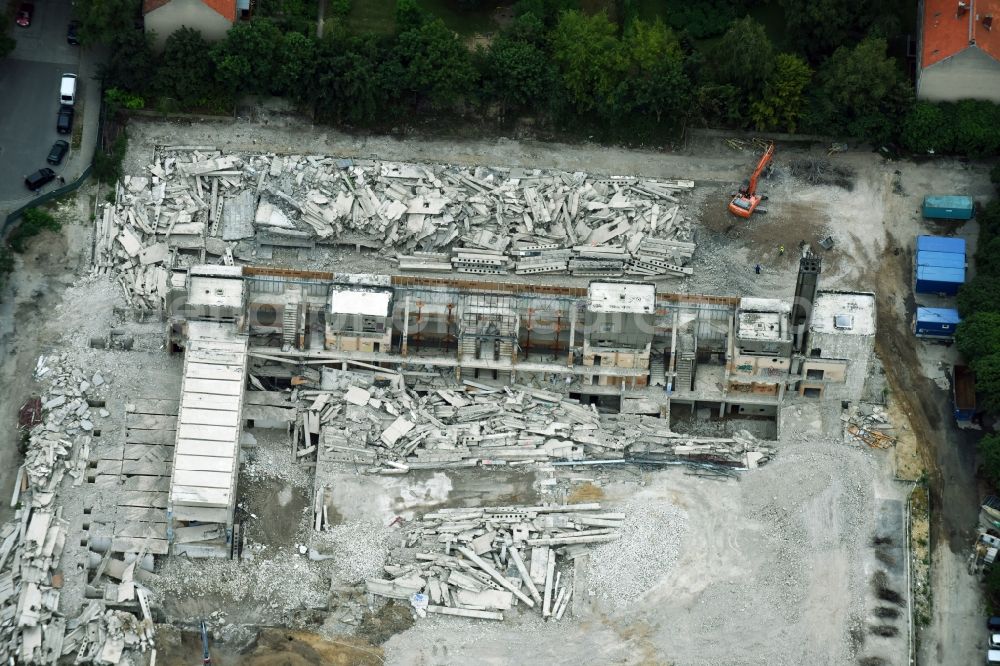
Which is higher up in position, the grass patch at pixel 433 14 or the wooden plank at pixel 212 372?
the grass patch at pixel 433 14

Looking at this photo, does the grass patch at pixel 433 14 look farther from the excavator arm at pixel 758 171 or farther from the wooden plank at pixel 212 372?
the wooden plank at pixel 212 372

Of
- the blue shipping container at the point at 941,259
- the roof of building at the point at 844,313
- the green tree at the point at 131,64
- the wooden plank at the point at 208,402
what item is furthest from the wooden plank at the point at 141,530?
the blue shipping container at the point at 941,259

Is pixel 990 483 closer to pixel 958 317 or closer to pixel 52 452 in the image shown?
pixel 958 317

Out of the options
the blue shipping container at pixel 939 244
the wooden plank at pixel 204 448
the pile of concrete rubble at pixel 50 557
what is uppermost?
the blue shipping container at pixel 939 244

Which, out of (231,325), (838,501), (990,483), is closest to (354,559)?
(231,325)

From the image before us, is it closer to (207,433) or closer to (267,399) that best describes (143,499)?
(207,433)

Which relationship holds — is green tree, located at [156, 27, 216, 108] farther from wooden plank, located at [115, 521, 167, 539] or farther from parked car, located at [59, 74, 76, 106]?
wooden plank, located at [115, 521, 167, 539]
